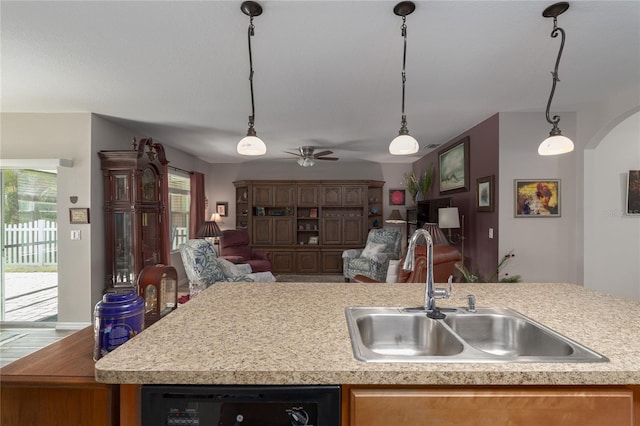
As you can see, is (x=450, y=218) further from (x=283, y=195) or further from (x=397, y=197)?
(x=283, y=195)

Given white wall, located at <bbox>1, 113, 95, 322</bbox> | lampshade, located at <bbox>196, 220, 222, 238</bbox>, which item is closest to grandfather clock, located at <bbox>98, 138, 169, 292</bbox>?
white wall, located at <bbox>1, 113, 95, 322</bbox>

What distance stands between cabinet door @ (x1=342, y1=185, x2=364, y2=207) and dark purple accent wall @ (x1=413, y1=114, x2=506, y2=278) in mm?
2352

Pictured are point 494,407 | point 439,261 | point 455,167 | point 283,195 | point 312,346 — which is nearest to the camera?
point 494,407

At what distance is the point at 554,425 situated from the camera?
891mm

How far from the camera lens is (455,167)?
475 cm

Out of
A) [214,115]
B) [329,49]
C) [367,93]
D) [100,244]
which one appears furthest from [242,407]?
[100,244]

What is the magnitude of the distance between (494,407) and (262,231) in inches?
246

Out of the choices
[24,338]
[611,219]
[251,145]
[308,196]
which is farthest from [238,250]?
[611,219]

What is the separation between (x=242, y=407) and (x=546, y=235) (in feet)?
13.0

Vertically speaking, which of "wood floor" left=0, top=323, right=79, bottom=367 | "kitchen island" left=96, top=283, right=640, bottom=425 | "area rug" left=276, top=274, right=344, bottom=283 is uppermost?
"kitchen island" left=96, top=283, right=640, bottom=425

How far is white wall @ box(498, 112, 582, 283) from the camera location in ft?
11.9

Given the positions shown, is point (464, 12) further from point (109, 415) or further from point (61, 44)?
point (61, 44)

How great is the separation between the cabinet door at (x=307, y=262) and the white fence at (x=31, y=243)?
13.3 ft

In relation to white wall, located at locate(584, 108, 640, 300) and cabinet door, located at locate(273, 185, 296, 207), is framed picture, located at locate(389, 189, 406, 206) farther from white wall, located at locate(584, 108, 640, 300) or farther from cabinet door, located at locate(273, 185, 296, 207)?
white wall, located at locate(584, 108, 640, 300)
